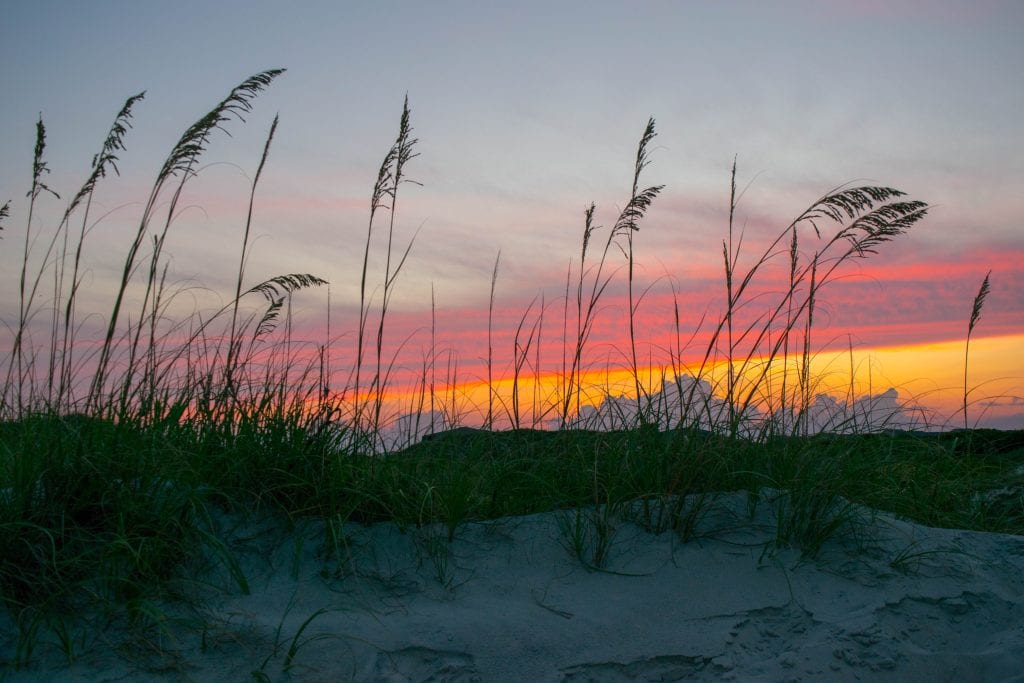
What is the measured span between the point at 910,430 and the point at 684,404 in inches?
87.2

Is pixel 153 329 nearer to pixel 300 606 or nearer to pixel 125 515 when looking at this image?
pixel 125 515

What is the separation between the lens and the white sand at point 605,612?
104 inches

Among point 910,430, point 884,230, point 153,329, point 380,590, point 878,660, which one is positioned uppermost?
point 884,230

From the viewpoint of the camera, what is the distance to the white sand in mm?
2631

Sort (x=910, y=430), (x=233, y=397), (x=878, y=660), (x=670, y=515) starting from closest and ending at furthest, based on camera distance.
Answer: (x=878, y=660)
(x=670, y=515)
(x=233, y=397)
(x=910, y=430)

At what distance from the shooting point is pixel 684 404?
145 inches

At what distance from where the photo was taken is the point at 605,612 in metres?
2.94

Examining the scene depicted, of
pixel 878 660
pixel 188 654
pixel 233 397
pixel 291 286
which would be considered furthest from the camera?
pixel 291 286

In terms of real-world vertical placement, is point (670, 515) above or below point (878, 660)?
above

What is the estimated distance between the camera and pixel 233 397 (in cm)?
357

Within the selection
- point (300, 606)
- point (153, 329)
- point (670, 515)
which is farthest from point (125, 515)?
point (670, 515)

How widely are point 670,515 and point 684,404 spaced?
57 cm

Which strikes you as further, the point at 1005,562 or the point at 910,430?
the point at 910,430

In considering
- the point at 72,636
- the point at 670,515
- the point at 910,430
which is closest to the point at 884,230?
the point at 670,515
